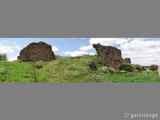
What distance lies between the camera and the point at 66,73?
8336 millimetres

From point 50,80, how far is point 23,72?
1.34 m

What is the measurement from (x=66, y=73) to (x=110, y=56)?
2.80 m

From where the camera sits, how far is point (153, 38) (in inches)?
292

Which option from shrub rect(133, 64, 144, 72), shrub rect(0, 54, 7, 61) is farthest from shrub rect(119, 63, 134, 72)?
shrub rect(0, 54, 7, 61)

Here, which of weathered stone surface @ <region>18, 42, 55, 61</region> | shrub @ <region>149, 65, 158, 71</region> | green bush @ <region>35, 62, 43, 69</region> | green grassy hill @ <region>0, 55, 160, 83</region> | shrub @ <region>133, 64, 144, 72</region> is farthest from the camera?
weathered stone surface @ <region>18, 42, 55, 61</region>

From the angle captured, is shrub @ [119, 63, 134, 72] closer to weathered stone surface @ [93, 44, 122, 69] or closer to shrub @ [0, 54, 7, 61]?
weathered stone surface @ [93, 44, 122, 69]

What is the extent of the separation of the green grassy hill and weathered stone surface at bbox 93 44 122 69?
1.40 ft

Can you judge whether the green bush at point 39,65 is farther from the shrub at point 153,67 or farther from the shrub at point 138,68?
the shrub at point 153,67

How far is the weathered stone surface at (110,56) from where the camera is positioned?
30.6 feet

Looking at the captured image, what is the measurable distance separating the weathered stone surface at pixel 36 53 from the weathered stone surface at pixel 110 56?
90.9 inches

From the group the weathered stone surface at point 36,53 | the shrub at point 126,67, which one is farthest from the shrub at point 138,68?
the weathered stone surface at point 36,53

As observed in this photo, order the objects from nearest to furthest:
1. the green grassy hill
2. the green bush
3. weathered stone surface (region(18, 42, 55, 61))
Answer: the green grassy hill, the green bush, weathered stone surface (region(18, 42, 55, 61))

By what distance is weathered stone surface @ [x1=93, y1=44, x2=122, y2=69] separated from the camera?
367 inches

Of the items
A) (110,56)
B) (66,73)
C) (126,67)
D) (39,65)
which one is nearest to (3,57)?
(39,65)
